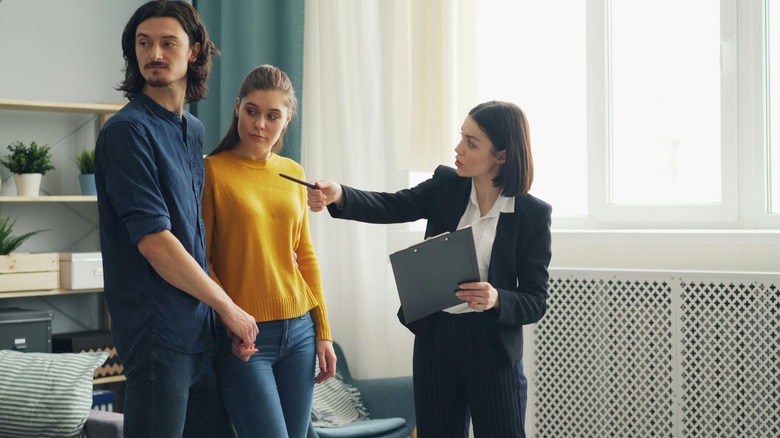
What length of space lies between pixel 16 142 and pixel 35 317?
2.57 feet

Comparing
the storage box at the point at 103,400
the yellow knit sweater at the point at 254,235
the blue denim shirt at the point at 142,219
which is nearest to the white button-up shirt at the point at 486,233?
the yellow knit sweater at the point at 254,235

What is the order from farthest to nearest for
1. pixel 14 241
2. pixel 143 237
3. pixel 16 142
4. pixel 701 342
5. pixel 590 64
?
pixel 16 142 → pixel 14 241 → pixel 590 64 → pixel 701 342 → pixel 143 237

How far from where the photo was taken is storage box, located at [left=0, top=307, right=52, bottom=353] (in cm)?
297

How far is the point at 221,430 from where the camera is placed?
1594mm

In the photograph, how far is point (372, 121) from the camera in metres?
3.23

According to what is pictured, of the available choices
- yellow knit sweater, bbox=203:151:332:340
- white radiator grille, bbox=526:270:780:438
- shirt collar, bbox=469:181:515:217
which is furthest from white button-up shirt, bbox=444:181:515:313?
white radiator grille, bbox=526:270:780:438

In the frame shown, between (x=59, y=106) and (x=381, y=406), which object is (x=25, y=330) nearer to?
(x=59, y=106)

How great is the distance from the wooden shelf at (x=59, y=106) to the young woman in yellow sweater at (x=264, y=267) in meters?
1.84

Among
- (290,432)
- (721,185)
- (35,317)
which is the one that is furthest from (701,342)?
(35,317)

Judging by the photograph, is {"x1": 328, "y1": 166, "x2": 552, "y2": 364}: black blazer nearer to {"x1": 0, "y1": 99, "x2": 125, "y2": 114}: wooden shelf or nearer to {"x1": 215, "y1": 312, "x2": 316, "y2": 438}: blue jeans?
{"x1": 215, "y1": 312, "x2": 316, "y2": 438}: blue jeans

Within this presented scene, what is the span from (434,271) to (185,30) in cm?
69

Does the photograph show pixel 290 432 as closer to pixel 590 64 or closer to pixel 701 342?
pixel 701 342

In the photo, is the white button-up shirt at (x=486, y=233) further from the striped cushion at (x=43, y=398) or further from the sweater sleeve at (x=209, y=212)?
the striped cushion at (x=43, y=398)

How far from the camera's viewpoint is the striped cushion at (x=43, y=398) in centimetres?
224
